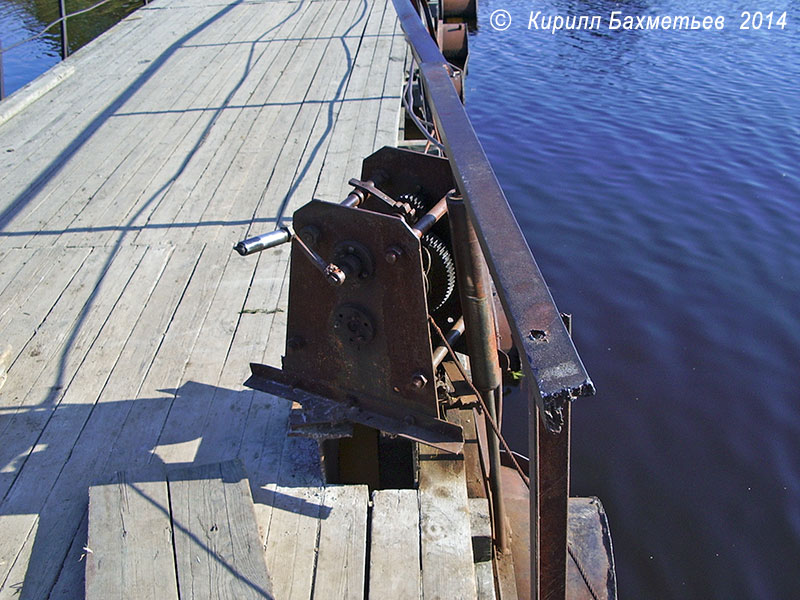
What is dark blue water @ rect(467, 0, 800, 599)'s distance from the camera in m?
5.24

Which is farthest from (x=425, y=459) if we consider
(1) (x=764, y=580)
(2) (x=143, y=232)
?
(1) (x=764, y=580)

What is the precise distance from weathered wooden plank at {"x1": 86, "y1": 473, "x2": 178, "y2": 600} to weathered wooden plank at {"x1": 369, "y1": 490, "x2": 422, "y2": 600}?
0.63 metres

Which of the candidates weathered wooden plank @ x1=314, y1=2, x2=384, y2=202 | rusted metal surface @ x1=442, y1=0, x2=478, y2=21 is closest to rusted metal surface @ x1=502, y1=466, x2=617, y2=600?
weathered wooden plank @ x1=314, y1=2, x2=384, y2=202

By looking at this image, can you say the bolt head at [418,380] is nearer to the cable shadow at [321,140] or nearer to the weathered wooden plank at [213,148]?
the cable shadow at [321,140]

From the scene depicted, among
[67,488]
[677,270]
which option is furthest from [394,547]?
[677,270]

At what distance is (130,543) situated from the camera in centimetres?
243

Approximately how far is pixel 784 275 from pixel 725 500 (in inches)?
119

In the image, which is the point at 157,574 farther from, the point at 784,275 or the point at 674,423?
the point at 784,275

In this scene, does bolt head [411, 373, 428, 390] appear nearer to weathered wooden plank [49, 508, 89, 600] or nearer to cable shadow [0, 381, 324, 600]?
cable shadow [0, 381, 324, 600]

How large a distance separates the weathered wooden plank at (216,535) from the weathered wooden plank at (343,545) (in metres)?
0.21

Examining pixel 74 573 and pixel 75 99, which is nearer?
pixel 74 573

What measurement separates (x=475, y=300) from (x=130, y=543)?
4.57 feet

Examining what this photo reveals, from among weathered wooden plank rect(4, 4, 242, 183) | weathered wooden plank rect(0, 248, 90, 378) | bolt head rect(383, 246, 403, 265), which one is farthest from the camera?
weathered wooden plank rect(4, 4, 242, 183)

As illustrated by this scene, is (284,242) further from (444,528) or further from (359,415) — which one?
(444,528)
